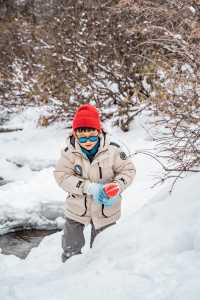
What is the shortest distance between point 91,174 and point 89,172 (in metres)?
0.02

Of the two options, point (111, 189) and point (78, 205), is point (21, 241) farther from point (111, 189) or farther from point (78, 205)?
point (111, 189)

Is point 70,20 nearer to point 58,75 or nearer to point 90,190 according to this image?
point 58,75

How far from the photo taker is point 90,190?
3.77m

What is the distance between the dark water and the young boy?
1.97 meters

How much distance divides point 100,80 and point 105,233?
24.6 feet

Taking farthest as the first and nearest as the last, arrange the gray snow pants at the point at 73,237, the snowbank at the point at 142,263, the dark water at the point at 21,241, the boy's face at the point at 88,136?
the dark water at the point at 21,241 → the gray snow pants at the point at 73,237 → the boy's face at the point at 88,136 → the snowbank at the point at 142,263

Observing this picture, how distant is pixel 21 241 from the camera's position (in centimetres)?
622

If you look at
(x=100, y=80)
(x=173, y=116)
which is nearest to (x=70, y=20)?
(x=100, y=80)

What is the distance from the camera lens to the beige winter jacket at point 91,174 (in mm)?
3932

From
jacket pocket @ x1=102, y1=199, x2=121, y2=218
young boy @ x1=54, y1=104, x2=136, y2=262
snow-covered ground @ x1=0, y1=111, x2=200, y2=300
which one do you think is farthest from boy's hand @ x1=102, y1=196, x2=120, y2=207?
snow-covered ground @ x1=0, y1=111, x2=200, y2=300

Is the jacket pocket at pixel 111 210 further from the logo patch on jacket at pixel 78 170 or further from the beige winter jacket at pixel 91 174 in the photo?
the logo patch on jacket at pixel 78 170

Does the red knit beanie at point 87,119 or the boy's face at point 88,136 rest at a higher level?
the red knit beanie at point 87,119

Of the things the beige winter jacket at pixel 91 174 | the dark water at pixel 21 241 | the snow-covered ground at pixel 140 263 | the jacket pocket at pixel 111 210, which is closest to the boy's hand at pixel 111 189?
the beige winter jacket at pixel 91 174

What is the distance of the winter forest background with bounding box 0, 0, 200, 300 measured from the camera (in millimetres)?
2523
